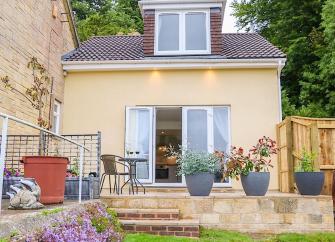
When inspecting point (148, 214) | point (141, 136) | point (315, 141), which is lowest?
point (148, 214)

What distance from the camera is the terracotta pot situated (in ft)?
17.5

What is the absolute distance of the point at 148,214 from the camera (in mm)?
7035

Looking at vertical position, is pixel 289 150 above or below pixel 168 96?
below

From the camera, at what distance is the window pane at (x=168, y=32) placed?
12131mm

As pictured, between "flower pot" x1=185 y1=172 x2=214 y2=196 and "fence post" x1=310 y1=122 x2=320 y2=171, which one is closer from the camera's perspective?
"flower pot" x1=185 y1=172 x2=214 y2=196

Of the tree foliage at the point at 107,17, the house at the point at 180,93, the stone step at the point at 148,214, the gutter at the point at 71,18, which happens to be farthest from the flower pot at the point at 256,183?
the tree foliage at the point at 107,17

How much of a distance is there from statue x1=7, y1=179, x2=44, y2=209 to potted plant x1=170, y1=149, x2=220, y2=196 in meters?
3.49

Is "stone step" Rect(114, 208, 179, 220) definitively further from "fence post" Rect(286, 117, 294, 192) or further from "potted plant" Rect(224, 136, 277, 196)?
"fence post" Rect(286, 117, 294, 192)

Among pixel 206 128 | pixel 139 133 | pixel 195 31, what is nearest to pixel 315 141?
pixel 206 128

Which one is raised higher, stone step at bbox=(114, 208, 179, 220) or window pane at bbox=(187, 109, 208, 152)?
window pane at bbox=(187, 109, 208, 152)

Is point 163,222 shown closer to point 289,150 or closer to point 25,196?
point 25,196

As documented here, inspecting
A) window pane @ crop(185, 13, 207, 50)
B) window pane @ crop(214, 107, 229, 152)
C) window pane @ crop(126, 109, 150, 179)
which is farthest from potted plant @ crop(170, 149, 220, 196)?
window pane @ crop(185, 13, 207, 50)

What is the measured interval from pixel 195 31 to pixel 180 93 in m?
2.26

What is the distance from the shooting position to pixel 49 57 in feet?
34.9
